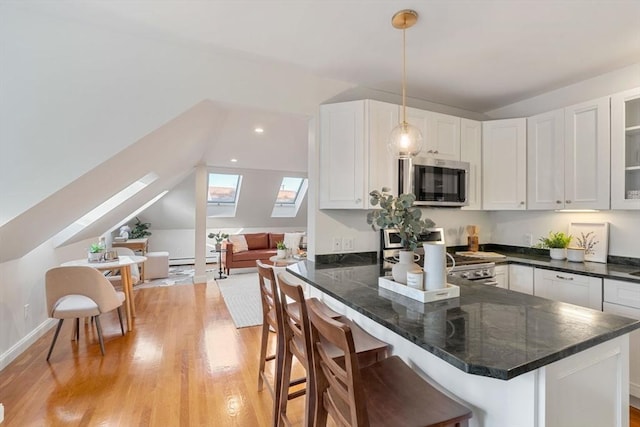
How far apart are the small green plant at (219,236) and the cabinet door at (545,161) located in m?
6.33

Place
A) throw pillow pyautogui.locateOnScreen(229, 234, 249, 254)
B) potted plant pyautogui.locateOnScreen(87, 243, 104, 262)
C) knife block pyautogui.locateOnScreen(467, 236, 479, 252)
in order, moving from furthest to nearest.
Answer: throw pillow pyautogui.locateOnScreen(229, 234, 249, 254) < potted plant pyautogui.locateOnScreen(87, 243, 104, 262) < knife block pyautogui.locateOnScreen(467, 236, 479, 252)

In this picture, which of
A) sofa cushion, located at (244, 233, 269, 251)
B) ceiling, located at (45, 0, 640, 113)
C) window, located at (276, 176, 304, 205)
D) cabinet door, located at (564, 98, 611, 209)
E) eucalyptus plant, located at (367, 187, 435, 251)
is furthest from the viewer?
window, located at (276, 176, 304, 205)

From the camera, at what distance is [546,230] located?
2.98 m

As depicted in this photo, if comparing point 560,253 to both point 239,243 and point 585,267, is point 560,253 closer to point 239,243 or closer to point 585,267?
point 585,267

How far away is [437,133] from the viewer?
110 inches

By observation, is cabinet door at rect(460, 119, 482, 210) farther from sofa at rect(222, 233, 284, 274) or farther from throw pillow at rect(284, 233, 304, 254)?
sofa at rect(222, 233, 284, 274)

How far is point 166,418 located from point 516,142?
369 cm

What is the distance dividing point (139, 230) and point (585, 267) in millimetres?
8005

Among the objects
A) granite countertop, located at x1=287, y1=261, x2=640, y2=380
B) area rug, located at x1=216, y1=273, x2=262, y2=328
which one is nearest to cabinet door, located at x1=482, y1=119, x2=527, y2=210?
granite countertop, located at x1=287, y1=261, x2=640, y2=380

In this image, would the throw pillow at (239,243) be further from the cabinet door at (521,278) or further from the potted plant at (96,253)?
the cabinet door at (521,278)

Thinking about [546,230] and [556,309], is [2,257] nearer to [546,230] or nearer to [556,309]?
[556,309]

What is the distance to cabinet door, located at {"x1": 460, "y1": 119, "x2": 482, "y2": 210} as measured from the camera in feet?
9.64

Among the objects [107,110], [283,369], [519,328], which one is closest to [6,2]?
[107,110]

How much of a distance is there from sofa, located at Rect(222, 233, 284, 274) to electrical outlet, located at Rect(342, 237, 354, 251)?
4.19 metres
